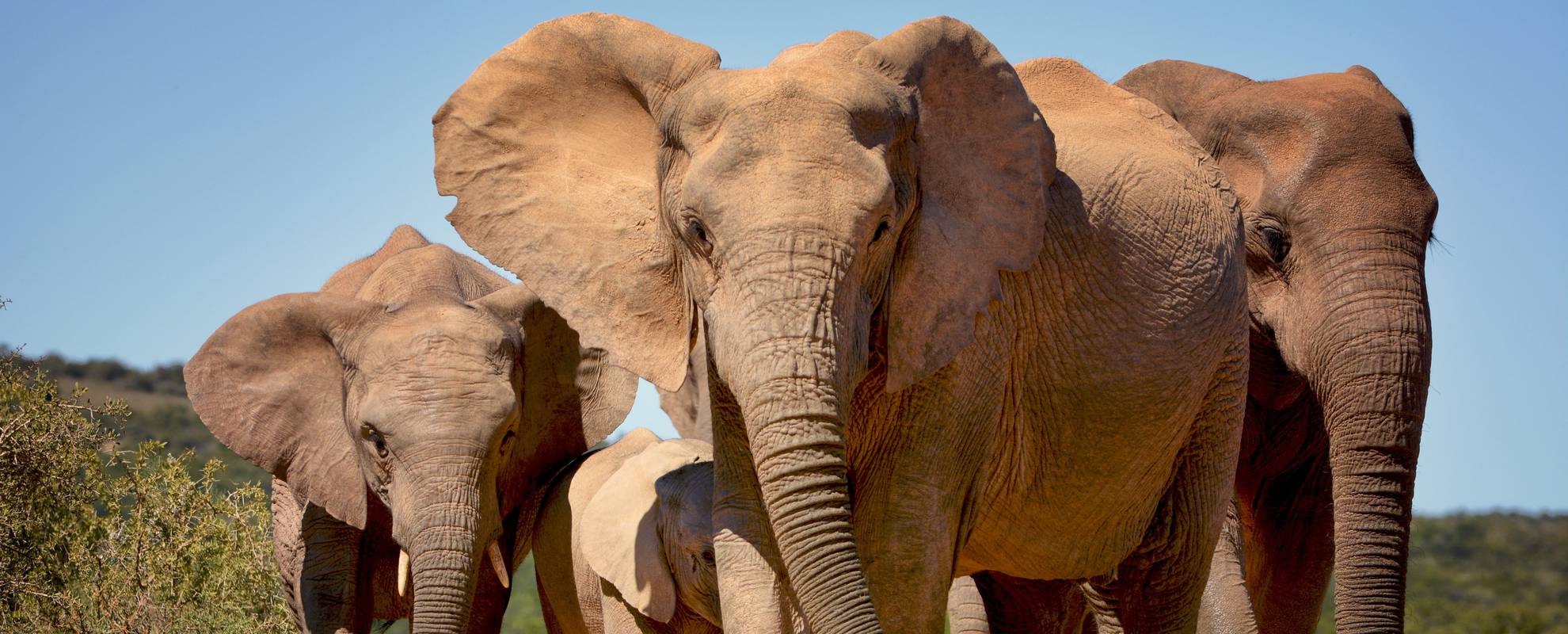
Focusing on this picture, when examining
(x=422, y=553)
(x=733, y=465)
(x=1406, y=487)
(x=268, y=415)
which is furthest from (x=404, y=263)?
(x=1406, y=487)

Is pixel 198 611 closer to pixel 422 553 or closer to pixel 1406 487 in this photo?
pixel 422 553

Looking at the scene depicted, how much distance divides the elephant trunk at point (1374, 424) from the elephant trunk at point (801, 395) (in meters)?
2.86

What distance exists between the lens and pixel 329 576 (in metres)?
7.83

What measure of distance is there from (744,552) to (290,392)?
307cm

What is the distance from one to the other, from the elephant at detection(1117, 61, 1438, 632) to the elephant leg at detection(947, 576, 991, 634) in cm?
94

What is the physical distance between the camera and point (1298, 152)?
25.4ft

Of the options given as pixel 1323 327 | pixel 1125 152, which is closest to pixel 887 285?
pixel 1125 152

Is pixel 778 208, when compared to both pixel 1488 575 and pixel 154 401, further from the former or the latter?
pixel 154 401

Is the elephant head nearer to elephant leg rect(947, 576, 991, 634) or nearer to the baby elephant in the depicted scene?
the baby elephant

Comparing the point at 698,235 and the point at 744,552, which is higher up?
the point at 698,235

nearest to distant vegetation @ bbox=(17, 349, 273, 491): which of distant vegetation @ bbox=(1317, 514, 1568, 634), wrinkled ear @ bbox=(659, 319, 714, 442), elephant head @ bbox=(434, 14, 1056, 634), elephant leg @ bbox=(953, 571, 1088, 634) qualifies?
distant vegetation @ bbox=(1317, 514, 1568, 634)

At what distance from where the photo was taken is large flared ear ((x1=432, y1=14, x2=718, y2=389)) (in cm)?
523

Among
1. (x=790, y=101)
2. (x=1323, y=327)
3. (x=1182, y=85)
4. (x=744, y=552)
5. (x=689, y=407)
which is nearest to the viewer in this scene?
(x=790, y=101)

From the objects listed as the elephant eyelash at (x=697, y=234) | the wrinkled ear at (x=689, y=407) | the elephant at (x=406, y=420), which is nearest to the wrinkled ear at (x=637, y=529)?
the elephant at (x=406, y=420)
